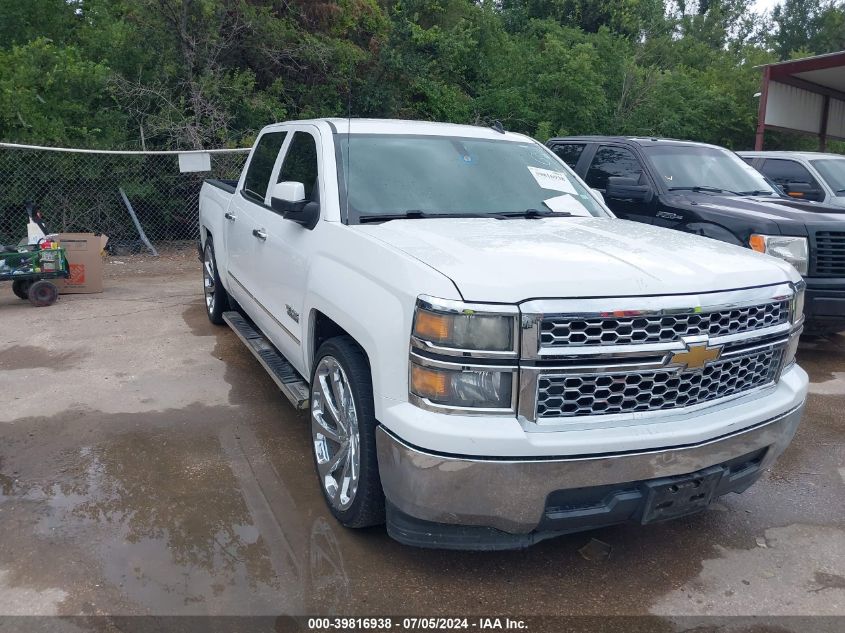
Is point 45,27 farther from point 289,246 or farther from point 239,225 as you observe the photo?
point 289,246

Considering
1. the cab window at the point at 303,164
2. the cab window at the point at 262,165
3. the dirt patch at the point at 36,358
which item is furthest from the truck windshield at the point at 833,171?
the dirt patch at the point at 36,358

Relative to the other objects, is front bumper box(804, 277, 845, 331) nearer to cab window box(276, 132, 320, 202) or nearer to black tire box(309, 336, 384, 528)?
cab window box(276, 132, 320, 202)

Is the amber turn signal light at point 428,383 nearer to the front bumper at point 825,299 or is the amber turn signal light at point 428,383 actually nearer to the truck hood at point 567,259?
the truck hood at point 567,259

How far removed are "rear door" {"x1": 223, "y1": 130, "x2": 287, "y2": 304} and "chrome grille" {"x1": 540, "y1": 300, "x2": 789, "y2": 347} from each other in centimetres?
277

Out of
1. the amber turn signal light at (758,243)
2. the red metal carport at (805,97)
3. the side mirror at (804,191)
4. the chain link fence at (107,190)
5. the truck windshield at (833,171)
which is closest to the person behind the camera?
the amber turn signal light at (758,243)

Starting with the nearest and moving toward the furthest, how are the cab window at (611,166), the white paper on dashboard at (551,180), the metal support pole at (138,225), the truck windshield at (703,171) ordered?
the white paper on dashboard at (551,180)
the truck windshield at (703,171)
the cab window at (611,166)
the metal support pole at (138,225)

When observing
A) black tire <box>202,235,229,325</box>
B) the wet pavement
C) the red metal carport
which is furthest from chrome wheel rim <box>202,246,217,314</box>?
the red metal carport

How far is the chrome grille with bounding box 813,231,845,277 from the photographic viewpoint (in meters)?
6.22

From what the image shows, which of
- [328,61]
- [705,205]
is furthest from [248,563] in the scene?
[328,61]

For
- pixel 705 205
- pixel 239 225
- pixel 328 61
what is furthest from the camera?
pixel 328 61

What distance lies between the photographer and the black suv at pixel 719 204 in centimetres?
618

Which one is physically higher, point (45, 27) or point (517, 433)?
point (45, 27)

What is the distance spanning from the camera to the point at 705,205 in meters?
6.71

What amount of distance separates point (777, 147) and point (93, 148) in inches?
800
